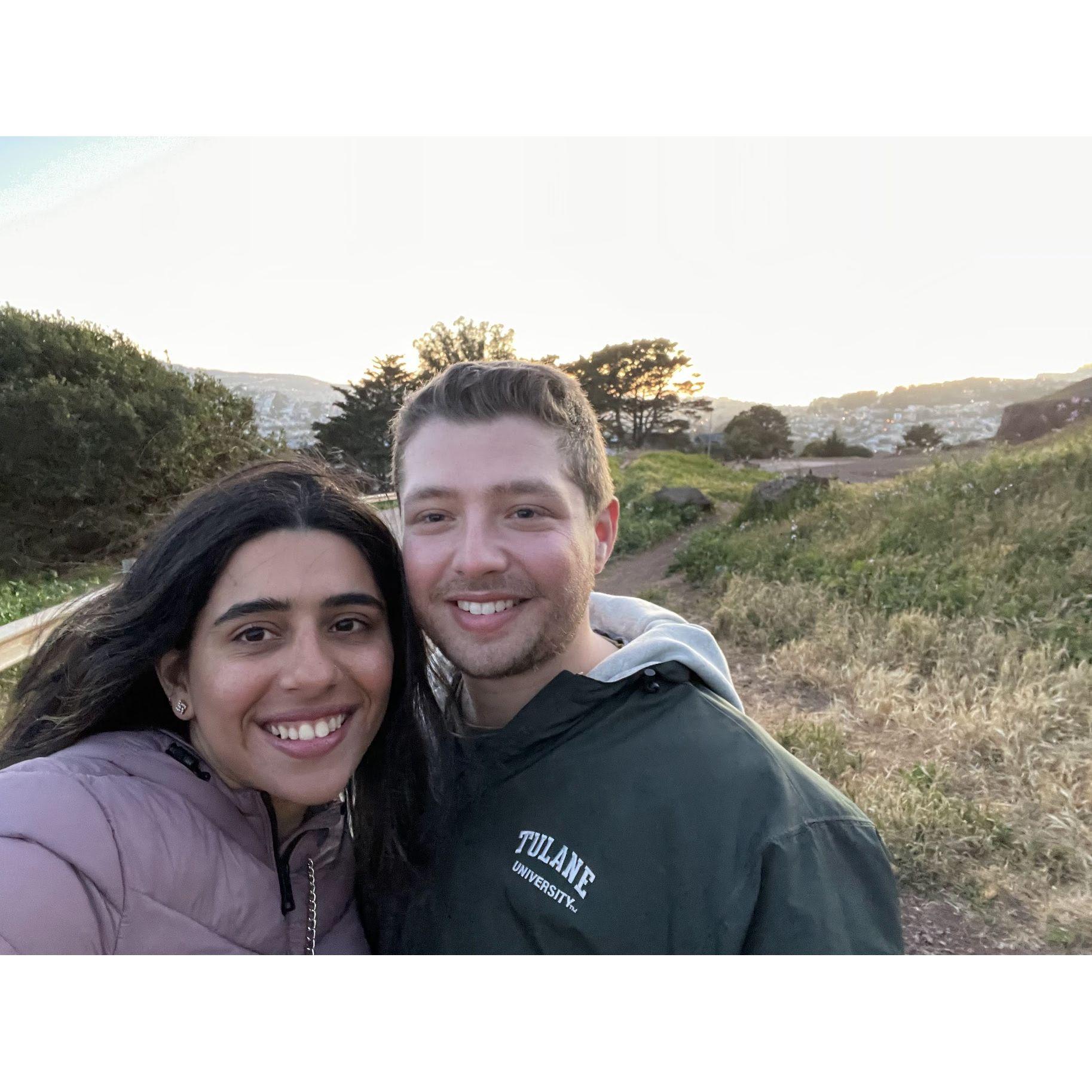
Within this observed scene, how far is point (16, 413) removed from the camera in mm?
7441

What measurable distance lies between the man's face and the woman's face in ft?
0.55

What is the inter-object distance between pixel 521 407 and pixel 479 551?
1.16 feet

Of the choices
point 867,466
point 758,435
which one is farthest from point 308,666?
point 758,435

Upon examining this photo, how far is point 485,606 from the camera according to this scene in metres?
1.52

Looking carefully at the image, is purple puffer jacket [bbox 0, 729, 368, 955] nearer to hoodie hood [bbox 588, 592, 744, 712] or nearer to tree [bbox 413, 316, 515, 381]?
hoodie hood [bbox 588, 592, 744, 712]

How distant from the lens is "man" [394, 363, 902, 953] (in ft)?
3.76

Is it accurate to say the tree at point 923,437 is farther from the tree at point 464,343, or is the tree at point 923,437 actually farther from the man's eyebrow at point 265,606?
the tree at point 464,343

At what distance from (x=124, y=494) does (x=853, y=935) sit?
8599 mm

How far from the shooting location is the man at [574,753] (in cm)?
115

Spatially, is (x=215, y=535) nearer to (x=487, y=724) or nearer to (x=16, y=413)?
(x=487, y=724)

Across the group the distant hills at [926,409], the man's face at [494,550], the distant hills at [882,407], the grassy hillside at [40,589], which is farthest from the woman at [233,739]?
the grassy hillside at [40,589]

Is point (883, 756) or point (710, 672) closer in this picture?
point (710, 672)

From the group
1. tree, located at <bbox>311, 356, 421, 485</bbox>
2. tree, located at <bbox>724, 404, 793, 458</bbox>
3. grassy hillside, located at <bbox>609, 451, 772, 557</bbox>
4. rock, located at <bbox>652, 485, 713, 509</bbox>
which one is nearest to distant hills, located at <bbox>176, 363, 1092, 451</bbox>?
tree, located at <bbox>724, 404, 793, 458</bbox>

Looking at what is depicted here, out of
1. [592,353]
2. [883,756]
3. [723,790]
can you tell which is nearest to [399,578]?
[723,790]
